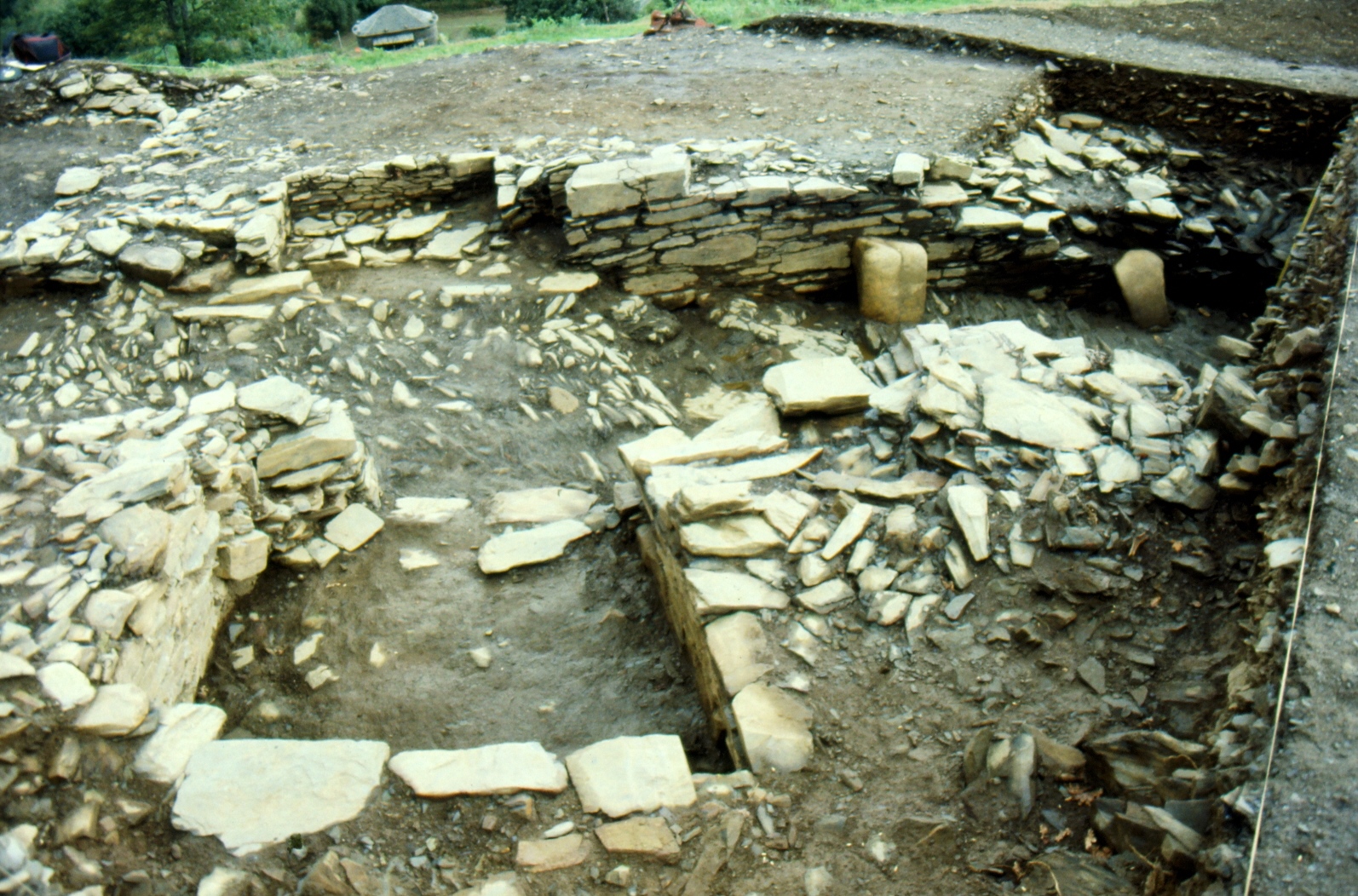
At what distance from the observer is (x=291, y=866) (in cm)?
233

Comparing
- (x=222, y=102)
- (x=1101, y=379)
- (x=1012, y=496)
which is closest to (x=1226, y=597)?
(x=1012, y=496)

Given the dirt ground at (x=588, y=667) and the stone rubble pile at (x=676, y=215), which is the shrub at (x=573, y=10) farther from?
the dirt ground at (x=588, y=667)

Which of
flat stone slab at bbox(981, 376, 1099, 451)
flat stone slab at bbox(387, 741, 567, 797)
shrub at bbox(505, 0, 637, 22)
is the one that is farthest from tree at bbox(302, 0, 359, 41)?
flat stone slab at bbox(387, 741, 567, 797)

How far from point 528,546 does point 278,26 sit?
513 inches

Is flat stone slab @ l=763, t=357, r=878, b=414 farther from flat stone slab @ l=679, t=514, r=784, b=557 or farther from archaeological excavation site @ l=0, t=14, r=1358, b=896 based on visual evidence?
flat stone slab @ l=679, t=514, r=784, b=557

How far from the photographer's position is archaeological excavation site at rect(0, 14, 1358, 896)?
2.40 metres

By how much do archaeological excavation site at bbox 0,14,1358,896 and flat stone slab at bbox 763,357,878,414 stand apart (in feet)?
0.10

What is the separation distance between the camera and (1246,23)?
26.9ft

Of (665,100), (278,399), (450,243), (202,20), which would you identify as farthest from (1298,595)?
(202,20)

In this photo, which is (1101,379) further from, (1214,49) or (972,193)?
(1214,49)

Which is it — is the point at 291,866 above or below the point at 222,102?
below

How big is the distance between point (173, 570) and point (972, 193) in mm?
5606

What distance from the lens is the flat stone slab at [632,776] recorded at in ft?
8.41

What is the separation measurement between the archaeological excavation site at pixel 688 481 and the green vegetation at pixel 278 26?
2237mm
